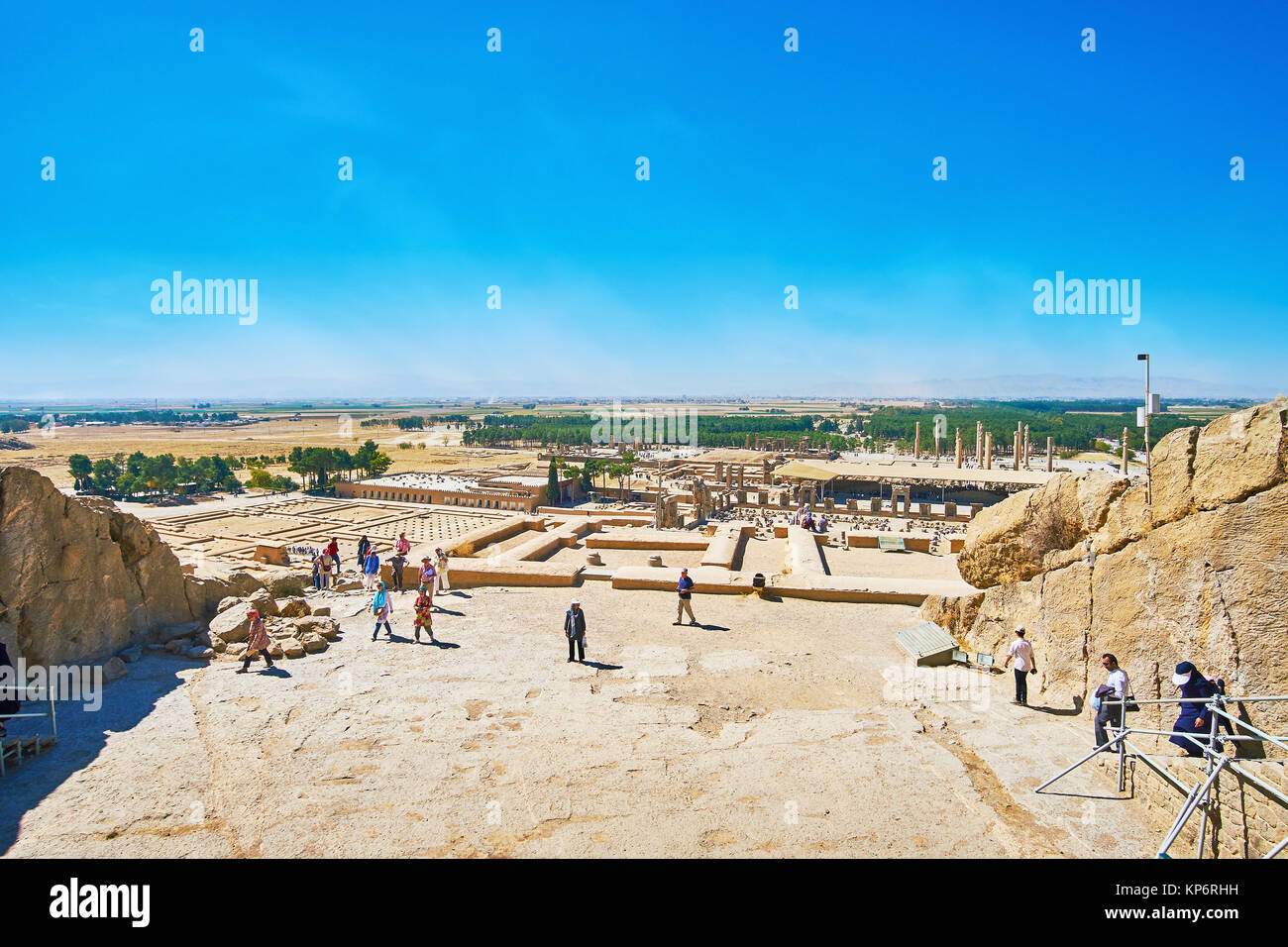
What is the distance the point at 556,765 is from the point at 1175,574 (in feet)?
23.1

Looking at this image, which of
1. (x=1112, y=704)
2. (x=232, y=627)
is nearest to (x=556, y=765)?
(x=1112, y=704)

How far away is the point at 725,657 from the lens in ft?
33.6

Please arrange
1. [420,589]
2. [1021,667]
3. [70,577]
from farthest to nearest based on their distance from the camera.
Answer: [420,589]
[70,577]
[1021,667]

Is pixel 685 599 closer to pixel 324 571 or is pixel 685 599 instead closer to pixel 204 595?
pixel 204 595

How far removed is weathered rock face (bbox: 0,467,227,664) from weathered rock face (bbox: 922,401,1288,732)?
42.9 feet

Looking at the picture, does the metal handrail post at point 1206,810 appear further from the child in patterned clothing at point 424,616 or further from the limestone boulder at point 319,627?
the limestone boulder at point 319,627

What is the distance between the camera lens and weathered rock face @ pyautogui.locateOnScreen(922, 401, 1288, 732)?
6.86 m

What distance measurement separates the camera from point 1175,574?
25.2 feet

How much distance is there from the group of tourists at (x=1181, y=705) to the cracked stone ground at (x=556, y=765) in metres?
0.45

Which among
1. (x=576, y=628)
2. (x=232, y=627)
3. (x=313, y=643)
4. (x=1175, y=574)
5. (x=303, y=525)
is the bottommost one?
(x=303, y=525)

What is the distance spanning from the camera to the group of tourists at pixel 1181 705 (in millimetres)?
6344

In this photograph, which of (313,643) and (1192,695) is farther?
(313,643)
